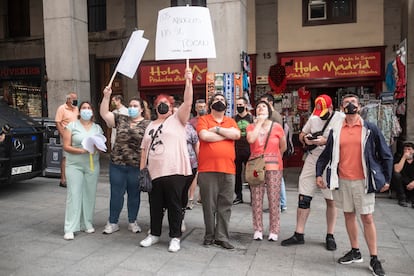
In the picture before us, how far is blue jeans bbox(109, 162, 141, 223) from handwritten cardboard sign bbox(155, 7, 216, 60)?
1590 millimetres

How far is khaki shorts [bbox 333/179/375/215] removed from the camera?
411 centimetres

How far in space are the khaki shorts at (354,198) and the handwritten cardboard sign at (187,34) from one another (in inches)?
81.4

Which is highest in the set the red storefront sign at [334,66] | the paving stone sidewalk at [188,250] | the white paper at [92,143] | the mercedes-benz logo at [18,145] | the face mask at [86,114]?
the red storefront sign at [334,66]

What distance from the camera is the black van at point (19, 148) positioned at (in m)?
7.40

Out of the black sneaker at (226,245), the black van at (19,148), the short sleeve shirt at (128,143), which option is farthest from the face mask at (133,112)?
the black van at (19,148)

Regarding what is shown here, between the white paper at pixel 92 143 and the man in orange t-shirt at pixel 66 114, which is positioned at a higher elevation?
the man in orange t-shirt at pixel 66 114

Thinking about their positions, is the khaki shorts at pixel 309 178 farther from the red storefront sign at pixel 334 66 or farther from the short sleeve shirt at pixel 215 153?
the red storefront sign at pixel 334 66

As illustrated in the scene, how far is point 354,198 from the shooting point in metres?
4.18

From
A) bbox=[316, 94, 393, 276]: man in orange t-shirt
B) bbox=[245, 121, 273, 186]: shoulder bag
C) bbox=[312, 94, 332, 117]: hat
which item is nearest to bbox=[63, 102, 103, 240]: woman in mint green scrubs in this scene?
bbox=[245, 121, 273, 186]: shoulder bag

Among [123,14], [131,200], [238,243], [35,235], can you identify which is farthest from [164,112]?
[123,14]

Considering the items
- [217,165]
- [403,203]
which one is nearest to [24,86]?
[217,165]

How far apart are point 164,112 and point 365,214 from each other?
8.12ft

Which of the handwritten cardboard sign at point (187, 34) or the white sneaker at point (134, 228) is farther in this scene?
the white sneaker at point (134, 228)

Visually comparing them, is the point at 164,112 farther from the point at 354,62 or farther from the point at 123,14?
the point at 123,14
